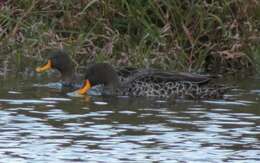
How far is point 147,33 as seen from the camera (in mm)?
16234

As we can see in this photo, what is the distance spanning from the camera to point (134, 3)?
16.6 meters

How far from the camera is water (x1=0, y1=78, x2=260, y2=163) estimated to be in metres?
10.4

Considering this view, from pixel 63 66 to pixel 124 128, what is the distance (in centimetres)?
426

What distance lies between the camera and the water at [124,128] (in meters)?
10.4

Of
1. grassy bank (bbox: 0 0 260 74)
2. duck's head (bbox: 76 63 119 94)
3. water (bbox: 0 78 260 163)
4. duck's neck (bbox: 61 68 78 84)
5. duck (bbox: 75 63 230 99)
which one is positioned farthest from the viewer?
grassy bank (bbox: 0 0 260 74)

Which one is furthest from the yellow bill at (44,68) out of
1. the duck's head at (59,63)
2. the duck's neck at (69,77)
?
the duck's neck at (69,77)

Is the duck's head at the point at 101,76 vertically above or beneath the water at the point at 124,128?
above

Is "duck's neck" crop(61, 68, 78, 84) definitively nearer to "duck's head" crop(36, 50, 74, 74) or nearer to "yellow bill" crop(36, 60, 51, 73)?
"duck's head" crop(36, 50, 74, 74)

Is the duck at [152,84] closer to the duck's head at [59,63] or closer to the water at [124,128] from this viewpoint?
the water at [124,128]

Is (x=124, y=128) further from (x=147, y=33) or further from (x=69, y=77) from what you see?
(x=147, y=33)

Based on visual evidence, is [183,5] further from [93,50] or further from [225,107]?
[225,107]

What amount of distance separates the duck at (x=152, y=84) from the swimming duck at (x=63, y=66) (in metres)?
0.71

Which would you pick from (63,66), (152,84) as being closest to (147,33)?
(63,66)

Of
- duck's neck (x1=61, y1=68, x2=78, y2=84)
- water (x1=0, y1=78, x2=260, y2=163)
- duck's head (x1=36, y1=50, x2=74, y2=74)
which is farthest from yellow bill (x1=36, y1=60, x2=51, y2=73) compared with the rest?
water (x1=0, y1=78, x2=260, y2=163)
